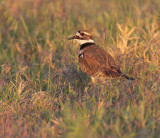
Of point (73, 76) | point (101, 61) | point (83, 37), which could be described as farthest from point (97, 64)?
point (83, 37)

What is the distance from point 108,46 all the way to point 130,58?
58cm

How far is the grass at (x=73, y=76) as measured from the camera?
3.76 metres

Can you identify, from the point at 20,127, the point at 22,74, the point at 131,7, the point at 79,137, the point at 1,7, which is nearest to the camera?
the point at 79,137

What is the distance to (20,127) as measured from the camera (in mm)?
3844

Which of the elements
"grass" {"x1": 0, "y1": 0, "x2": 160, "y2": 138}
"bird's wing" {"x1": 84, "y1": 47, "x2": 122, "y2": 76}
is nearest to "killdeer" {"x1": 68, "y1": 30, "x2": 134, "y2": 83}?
"bird's wing" {"x1": 84, "y1": 47, "x2": 122, "y2": 76}

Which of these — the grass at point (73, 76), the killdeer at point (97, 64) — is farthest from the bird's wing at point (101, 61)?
the grass at point (73, 76)

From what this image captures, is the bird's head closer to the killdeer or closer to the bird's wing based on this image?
the killdeer

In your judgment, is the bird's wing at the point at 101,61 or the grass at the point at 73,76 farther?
the bird's wing at the point at 101,61

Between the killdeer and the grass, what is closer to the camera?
the grass

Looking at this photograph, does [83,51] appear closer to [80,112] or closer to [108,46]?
[108,46]

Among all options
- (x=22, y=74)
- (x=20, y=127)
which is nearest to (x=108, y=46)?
(x=22, y=74)

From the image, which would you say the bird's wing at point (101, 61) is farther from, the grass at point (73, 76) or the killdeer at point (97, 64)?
the grass at point (73, 76)

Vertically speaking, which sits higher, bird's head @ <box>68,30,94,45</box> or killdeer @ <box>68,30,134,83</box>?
bird's head @ <box>68,30,94,45</box>

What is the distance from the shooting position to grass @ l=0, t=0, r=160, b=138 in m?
3.76
